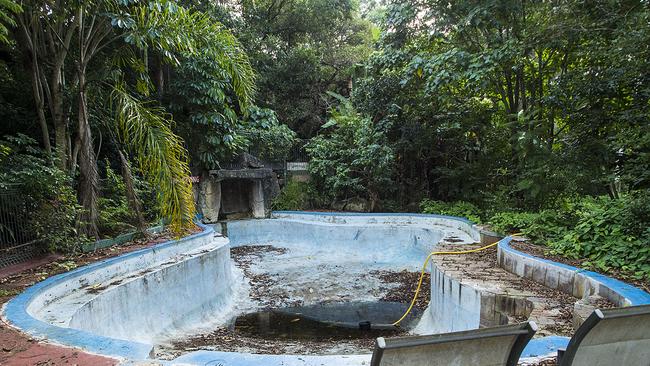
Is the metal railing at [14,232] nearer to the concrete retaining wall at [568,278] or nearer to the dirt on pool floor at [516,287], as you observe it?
the dirt on pool floor at [516,287]

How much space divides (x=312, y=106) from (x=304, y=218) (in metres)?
5.25

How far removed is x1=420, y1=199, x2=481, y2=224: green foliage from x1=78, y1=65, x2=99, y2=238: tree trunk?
7.89 meters

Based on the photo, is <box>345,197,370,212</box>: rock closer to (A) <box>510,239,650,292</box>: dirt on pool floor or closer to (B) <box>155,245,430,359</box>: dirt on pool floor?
(B) <box>155,245,430,359</box>: dirt on pool floor

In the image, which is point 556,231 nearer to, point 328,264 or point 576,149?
point 576,149

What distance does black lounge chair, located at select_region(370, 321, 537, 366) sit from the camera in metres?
1.47

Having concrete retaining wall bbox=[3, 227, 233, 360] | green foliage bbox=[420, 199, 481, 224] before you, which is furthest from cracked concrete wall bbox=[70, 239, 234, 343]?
green foliage bbox=[420, 199, 481, 224]

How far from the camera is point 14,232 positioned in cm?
491

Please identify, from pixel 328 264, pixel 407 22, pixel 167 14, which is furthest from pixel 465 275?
pixel 407 22

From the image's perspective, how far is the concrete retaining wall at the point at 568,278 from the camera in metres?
3.45

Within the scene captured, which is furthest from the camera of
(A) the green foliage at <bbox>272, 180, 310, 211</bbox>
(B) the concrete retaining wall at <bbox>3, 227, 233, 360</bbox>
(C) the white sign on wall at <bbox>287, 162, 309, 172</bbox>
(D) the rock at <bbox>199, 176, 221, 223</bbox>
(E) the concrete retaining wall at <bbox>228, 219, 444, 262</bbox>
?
(C) the white sign on wall at <bbox>287, 162, 309, 172</bbox>

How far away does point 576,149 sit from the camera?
23.3ft

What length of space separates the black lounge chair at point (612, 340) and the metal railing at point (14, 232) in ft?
19.4

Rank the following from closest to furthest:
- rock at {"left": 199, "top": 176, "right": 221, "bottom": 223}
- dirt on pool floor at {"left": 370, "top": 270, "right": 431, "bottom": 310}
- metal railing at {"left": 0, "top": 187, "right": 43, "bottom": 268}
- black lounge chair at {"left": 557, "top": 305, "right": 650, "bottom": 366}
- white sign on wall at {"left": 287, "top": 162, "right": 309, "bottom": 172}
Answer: black lounge chair at {"left": 557, "top": 305, "right": 650, "bottom": 366} → metal railing at {"left": 0, "top": 187, "right": 43, "bottom": 268} → dirt on pool floor at {"left": 370, "top": 270, "right": 431, "bottom": 310} → rock at {"left": 199, "top": 176, "right": 221, "bottom": 223} → white sign on wall at {"left": 287, "top": 162, "right": 309, "bottom": 172}

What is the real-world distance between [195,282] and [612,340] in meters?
5.58
